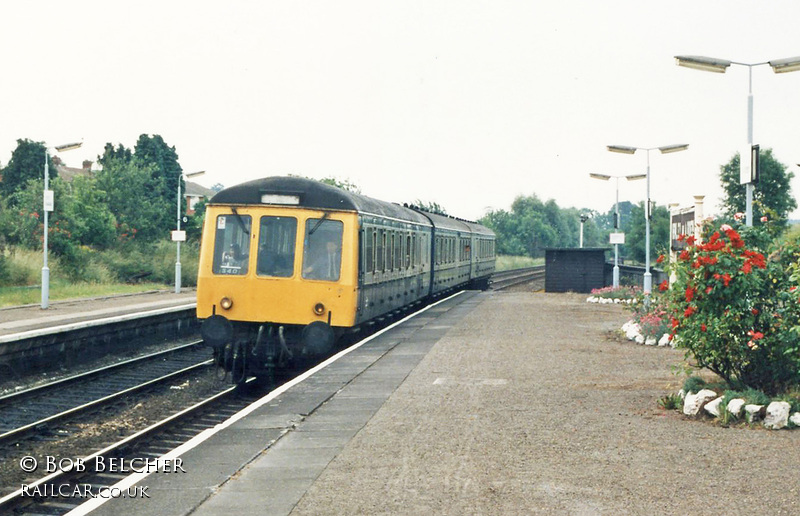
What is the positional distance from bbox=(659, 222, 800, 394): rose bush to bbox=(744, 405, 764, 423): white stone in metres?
0.73

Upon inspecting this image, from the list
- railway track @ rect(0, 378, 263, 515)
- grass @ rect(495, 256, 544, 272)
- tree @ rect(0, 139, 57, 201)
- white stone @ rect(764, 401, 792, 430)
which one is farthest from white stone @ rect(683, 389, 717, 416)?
grass @ rect(495, 256, 544, 272)

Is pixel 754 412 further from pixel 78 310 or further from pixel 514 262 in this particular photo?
pixel 514 262

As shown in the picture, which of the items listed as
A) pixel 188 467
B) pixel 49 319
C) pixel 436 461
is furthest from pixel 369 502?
pixel 49 319

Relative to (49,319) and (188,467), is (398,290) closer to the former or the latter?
(49,319)

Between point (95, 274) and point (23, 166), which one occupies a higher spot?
point (23, 166)

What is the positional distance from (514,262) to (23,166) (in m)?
43.3

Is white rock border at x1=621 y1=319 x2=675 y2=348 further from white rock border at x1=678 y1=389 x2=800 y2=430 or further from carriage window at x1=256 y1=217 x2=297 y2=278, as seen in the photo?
carriage window at x1=256 y1=217 x2=297 y2=278

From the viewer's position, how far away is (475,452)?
7883 mm

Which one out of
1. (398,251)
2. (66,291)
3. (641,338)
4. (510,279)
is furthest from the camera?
(510,279)

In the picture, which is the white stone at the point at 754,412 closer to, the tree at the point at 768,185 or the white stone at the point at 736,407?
the white stone at the point at 736,407

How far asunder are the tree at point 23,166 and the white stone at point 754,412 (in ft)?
195

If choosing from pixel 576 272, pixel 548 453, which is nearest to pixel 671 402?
pixel 548 453

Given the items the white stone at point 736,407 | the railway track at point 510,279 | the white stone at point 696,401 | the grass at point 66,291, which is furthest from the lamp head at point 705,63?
the railway track at point 510,279

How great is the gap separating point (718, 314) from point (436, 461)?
13.9 feet
